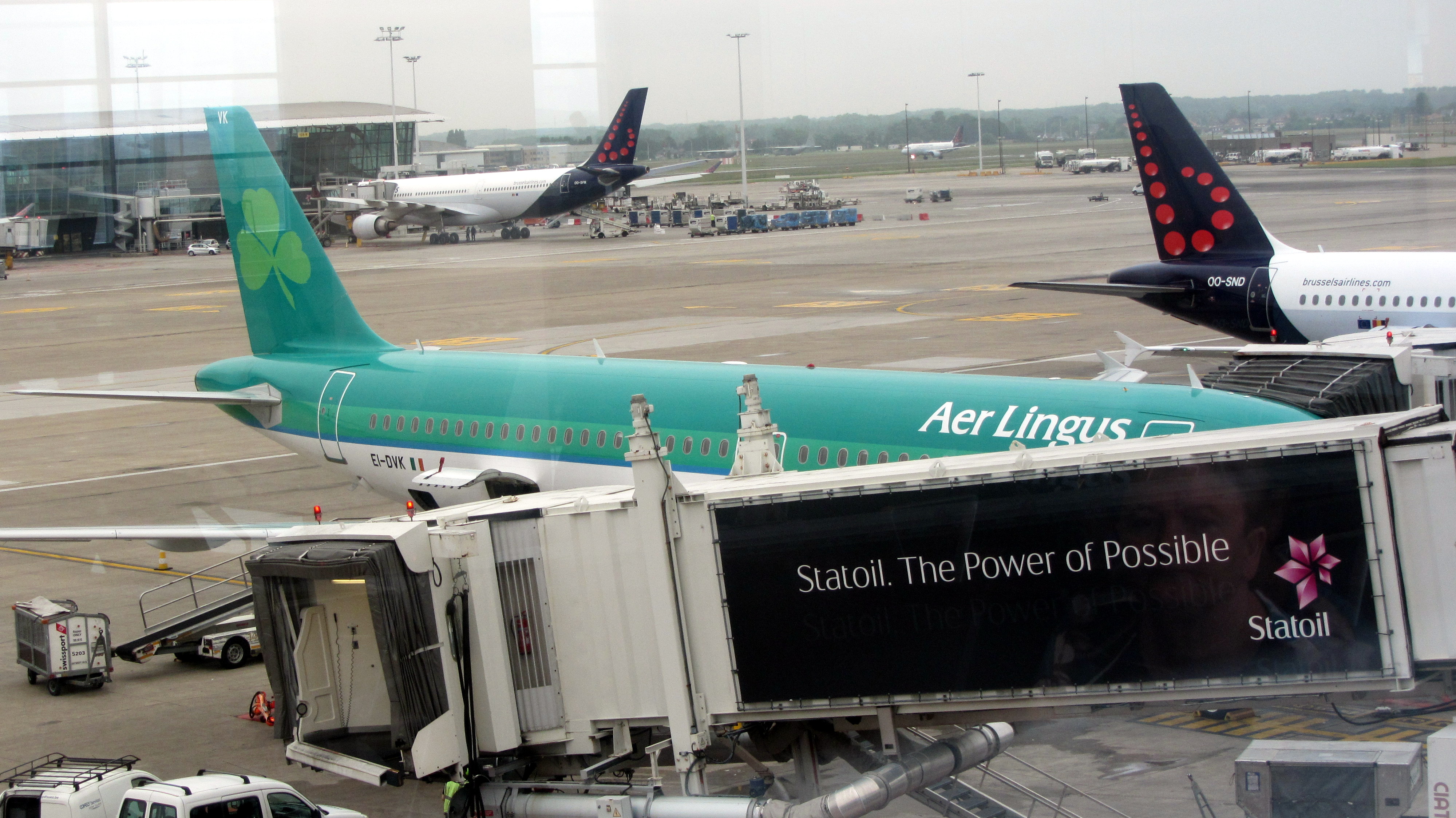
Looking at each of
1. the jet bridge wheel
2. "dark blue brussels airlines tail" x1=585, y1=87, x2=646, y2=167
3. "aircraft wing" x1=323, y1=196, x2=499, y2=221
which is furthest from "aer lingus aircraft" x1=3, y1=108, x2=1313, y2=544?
the jet bridge wheel

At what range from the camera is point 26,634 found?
1686 centimetres

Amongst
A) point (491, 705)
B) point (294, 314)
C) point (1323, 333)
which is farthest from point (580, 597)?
point (1323, 333)

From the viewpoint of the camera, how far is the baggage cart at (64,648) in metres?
16.2

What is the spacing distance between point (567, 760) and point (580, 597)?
145 cm

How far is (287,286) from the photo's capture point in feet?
73.8

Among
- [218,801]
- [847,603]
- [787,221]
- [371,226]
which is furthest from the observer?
[787,221]

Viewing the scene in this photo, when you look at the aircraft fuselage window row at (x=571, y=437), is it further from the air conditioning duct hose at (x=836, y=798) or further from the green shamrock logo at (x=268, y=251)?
the air conditioning duct hose at (x=836, y=798)

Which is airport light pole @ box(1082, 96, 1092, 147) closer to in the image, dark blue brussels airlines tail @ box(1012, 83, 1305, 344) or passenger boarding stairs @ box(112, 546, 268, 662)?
Result: dark blue brussels airlines tail @ box(1012, 83, 1305, 344)

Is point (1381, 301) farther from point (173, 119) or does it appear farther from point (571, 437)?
point (173, 119)

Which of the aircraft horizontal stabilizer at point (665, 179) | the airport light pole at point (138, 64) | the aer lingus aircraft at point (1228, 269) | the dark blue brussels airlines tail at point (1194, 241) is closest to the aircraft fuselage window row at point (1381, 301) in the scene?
the aer lingus aircraft at point (1228, 269)

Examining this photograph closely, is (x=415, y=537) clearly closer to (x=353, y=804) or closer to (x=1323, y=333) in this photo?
(x=353, y=804)

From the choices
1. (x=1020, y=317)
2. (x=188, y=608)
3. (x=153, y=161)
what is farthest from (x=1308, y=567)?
(x=1020, y=317)

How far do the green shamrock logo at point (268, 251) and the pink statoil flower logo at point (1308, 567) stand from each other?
58.8 ft

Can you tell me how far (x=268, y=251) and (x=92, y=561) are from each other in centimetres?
621
